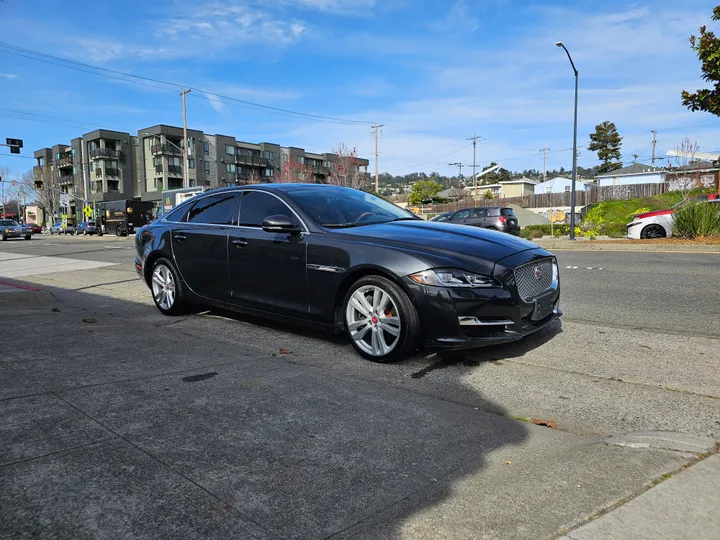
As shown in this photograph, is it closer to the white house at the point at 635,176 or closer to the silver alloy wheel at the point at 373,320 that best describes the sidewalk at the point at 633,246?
the silver alloy wheel at the point at 373,320

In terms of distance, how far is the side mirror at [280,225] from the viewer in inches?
191

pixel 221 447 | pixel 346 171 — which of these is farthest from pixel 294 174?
pixel 221 447

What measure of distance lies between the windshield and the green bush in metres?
13.6

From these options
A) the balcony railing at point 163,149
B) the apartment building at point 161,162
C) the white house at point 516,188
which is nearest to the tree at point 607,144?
the white house at point 516,188

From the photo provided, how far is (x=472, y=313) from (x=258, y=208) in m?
2.64

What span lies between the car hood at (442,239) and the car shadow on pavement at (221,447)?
1.07m

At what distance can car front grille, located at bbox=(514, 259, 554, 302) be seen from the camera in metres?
4.18

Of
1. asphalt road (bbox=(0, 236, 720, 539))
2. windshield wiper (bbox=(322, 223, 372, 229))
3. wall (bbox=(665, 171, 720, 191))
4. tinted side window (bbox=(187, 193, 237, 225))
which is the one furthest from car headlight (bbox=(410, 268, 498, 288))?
wall (bbox=(665, 171, 720, 191))

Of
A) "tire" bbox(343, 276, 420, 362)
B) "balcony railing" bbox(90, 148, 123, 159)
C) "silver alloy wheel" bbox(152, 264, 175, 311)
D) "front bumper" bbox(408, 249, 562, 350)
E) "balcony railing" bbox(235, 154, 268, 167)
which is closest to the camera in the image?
"front bumper" bbox(408, 249, 562, 350)

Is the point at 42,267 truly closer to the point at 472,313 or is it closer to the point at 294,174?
the point at 472,313

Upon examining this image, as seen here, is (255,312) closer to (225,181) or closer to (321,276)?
(321,276)

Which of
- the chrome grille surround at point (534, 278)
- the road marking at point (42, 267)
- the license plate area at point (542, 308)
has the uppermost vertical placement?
the chrome grille surround at point (534, 278)

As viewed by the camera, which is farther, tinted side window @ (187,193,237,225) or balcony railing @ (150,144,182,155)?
balcony railing @ (150,144,182,155)

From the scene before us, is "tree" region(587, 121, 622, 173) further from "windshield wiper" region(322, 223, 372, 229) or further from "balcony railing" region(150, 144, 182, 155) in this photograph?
"windshield wiper" region(322, 223, 372, 229)
